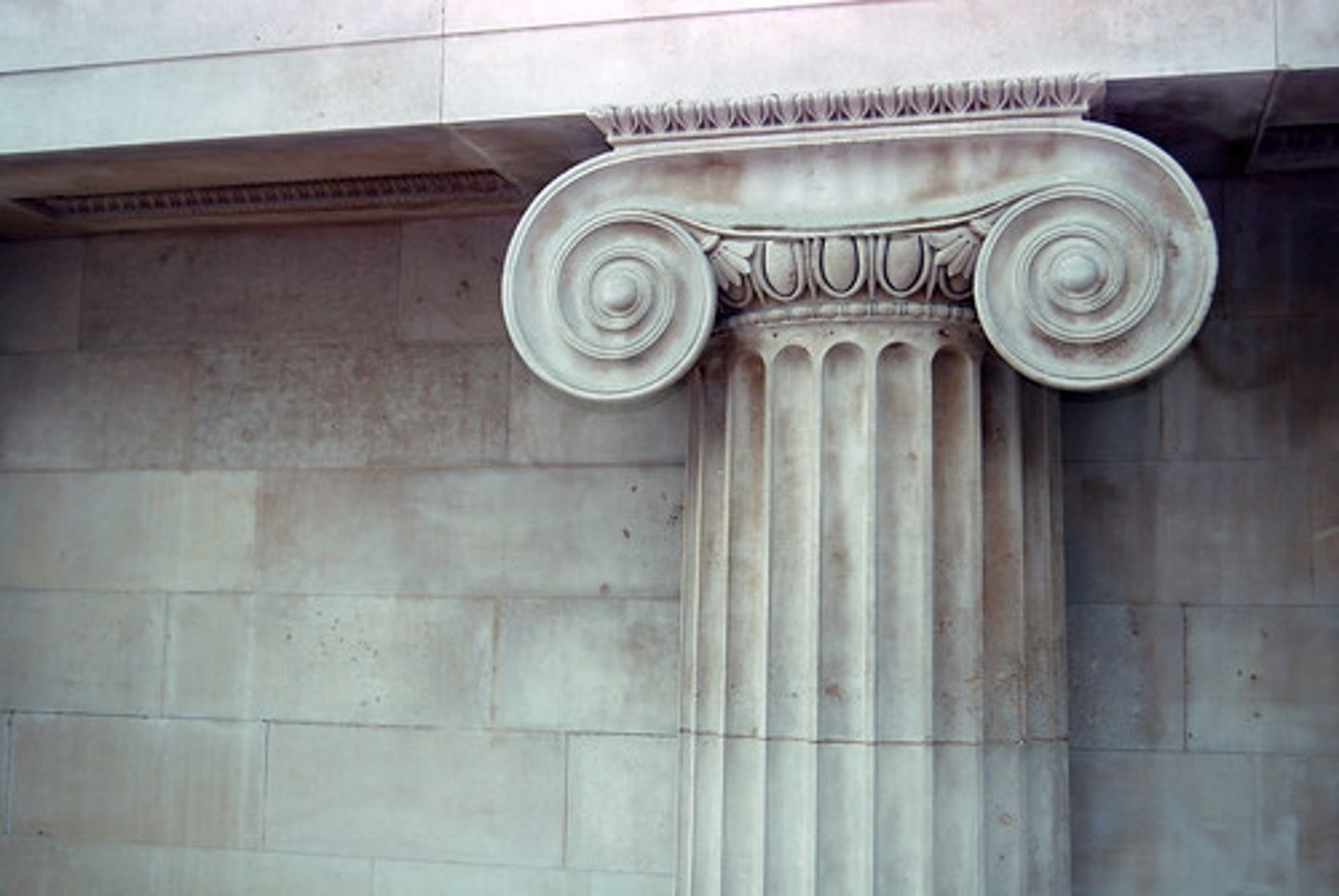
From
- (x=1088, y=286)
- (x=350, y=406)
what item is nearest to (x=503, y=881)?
(x=350, y=406)

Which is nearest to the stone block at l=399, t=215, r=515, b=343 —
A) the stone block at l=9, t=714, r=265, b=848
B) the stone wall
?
the stone wall

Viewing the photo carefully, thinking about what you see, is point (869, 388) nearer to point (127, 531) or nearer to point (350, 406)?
point (350, 406)

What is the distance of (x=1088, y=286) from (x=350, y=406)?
462 cm

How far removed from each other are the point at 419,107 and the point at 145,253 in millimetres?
3254

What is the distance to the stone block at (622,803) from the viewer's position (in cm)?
899

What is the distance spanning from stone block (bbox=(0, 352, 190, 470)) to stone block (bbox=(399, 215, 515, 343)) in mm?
1545

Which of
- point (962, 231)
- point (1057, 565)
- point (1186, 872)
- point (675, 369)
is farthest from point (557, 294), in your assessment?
point (1186, 872)

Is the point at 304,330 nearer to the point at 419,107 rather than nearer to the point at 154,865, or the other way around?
the point at 419,107

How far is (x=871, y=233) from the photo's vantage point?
A: 7.26 meters

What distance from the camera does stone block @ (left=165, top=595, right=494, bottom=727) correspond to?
9383 mm

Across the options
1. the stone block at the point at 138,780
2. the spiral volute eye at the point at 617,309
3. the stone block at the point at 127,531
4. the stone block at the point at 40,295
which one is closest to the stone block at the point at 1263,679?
the spiral volute eye at the point at 617,309

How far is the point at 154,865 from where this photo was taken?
382 inches

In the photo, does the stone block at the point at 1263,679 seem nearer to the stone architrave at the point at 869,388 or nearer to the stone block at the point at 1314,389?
the stone block at the point at 1314,389

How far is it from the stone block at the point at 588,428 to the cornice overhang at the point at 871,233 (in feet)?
5.30
